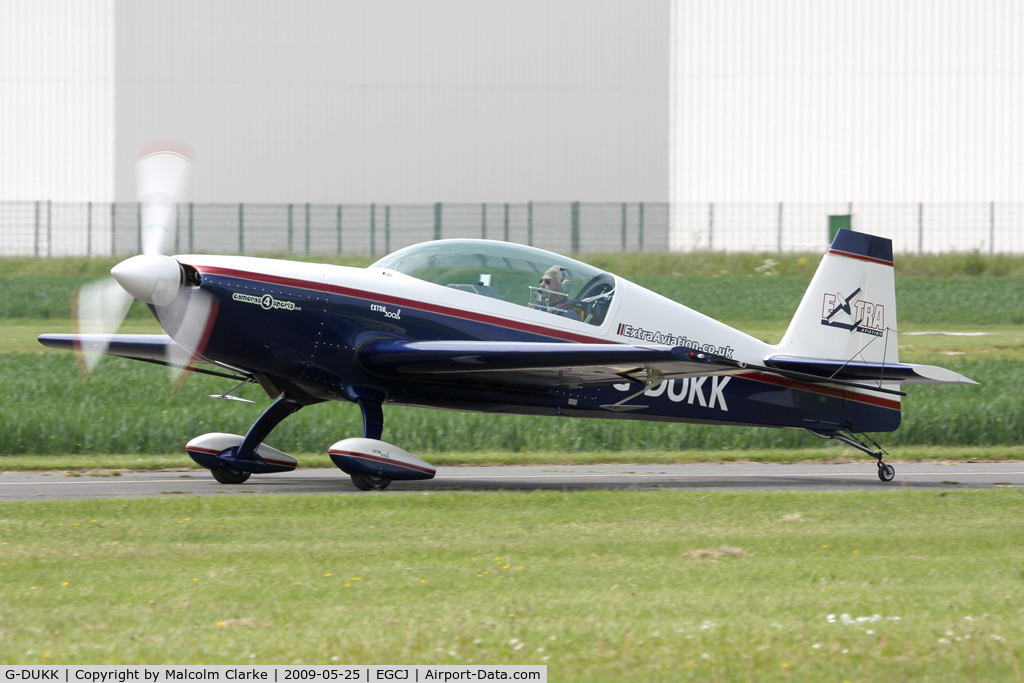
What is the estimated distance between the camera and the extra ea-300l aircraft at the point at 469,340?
1018cm

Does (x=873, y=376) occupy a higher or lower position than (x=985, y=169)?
lower

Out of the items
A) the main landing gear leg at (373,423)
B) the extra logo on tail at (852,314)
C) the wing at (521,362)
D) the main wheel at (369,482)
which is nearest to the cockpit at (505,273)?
the wing at (521,362)

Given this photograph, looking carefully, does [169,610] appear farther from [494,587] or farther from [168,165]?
[168,165]

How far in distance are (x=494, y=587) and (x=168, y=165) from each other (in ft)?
20.1

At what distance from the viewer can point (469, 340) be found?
10875 millimetres

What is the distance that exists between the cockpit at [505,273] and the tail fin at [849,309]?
2.75 metres

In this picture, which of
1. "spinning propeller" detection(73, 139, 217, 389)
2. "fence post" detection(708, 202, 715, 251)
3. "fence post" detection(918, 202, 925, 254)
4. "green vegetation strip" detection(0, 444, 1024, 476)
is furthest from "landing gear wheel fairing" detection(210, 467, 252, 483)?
"fence post" detection(918, 202, 925, 254)

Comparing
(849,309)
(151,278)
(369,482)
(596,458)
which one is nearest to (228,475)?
(369,482)

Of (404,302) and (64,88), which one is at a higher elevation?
(64,88)

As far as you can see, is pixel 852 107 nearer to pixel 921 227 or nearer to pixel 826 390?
pixel 921 227

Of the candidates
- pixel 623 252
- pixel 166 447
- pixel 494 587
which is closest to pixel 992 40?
pixel 623 252

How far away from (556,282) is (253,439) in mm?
3639

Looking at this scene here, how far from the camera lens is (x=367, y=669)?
4.89 metres

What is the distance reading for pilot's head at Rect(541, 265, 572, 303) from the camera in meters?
11.0
